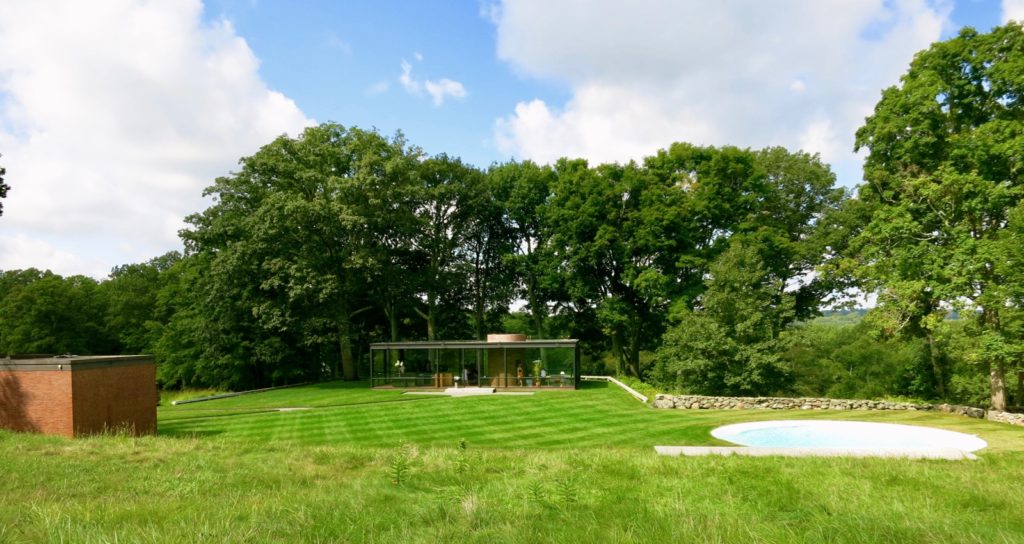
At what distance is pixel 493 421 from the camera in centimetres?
1847

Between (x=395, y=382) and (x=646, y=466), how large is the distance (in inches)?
965

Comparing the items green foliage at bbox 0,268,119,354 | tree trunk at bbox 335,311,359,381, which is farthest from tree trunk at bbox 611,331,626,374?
green foliage at bbox 0,268,119,354

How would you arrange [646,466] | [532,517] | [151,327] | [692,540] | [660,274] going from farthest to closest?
[151,327] → [660,274] → [646,466] → [532,517] → [692,540]

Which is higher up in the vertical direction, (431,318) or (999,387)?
(431,318)

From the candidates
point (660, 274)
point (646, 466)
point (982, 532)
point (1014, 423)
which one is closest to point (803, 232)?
point (660, 274)

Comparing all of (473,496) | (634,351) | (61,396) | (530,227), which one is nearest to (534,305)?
(530,227)

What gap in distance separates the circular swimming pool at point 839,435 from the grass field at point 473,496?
454cm

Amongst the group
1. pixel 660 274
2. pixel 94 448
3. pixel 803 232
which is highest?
pixel 803 232

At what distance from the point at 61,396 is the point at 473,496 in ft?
45.9

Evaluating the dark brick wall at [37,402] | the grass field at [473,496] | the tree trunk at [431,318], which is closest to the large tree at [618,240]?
the tree trunk at [431,318]

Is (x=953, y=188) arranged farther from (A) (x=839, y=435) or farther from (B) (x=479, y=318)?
(B) (x=479, y=318)

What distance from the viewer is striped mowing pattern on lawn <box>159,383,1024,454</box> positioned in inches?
591

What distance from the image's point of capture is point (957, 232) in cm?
1847

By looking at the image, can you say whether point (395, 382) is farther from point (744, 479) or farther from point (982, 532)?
point (982, 532)
